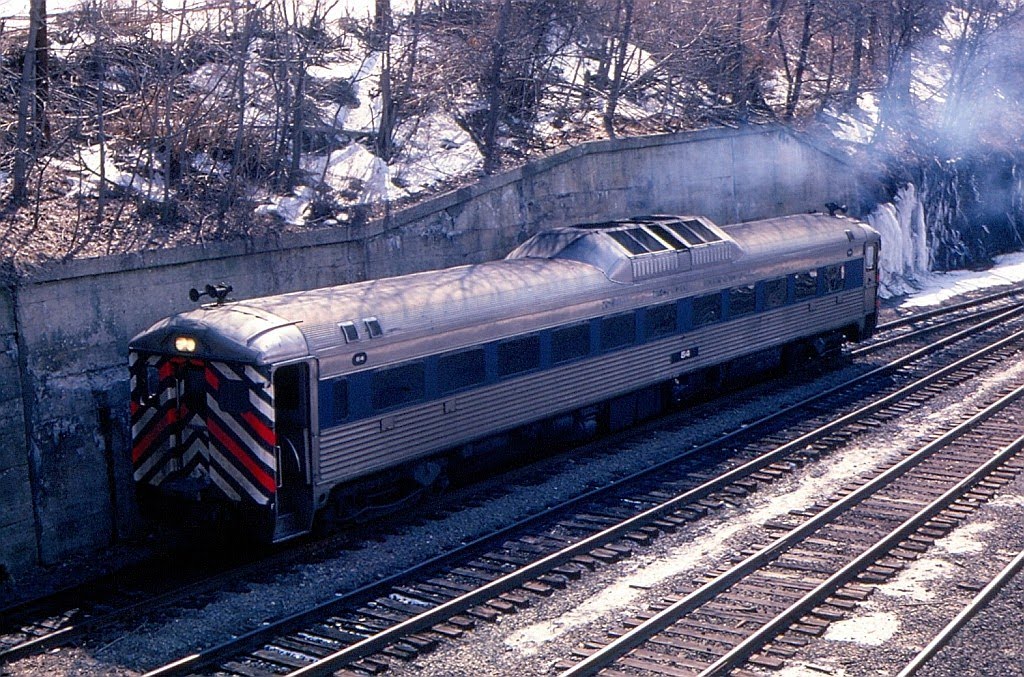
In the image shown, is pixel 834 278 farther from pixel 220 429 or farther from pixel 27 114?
pixel 27 114

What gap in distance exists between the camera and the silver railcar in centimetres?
1184

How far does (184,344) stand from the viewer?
11.9 metres

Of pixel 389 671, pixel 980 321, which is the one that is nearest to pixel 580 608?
pixel 389 671

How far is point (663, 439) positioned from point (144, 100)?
8.81 meters

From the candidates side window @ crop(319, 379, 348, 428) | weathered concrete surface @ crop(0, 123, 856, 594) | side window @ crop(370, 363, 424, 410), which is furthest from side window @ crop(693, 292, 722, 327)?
side window @ crop(319, 379, 348, 428)

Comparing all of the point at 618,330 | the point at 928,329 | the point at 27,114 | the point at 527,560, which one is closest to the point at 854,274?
the point at 928,329

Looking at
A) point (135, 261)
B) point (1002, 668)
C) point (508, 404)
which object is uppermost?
point (135, 261)

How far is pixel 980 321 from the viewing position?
25.5 metres

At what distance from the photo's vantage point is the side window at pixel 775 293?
742 inches

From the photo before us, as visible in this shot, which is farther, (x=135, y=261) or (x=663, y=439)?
(x=663, y=439)

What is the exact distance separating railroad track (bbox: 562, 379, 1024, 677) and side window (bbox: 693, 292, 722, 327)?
3674 millimetres

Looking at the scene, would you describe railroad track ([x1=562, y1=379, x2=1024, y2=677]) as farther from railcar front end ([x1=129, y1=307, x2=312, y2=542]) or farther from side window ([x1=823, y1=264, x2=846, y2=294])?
side window ([x1=823, y1=264, x2=846, y2=294])

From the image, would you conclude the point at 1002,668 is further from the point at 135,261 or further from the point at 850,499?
the point at 135,261

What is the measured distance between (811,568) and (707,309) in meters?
6.52
